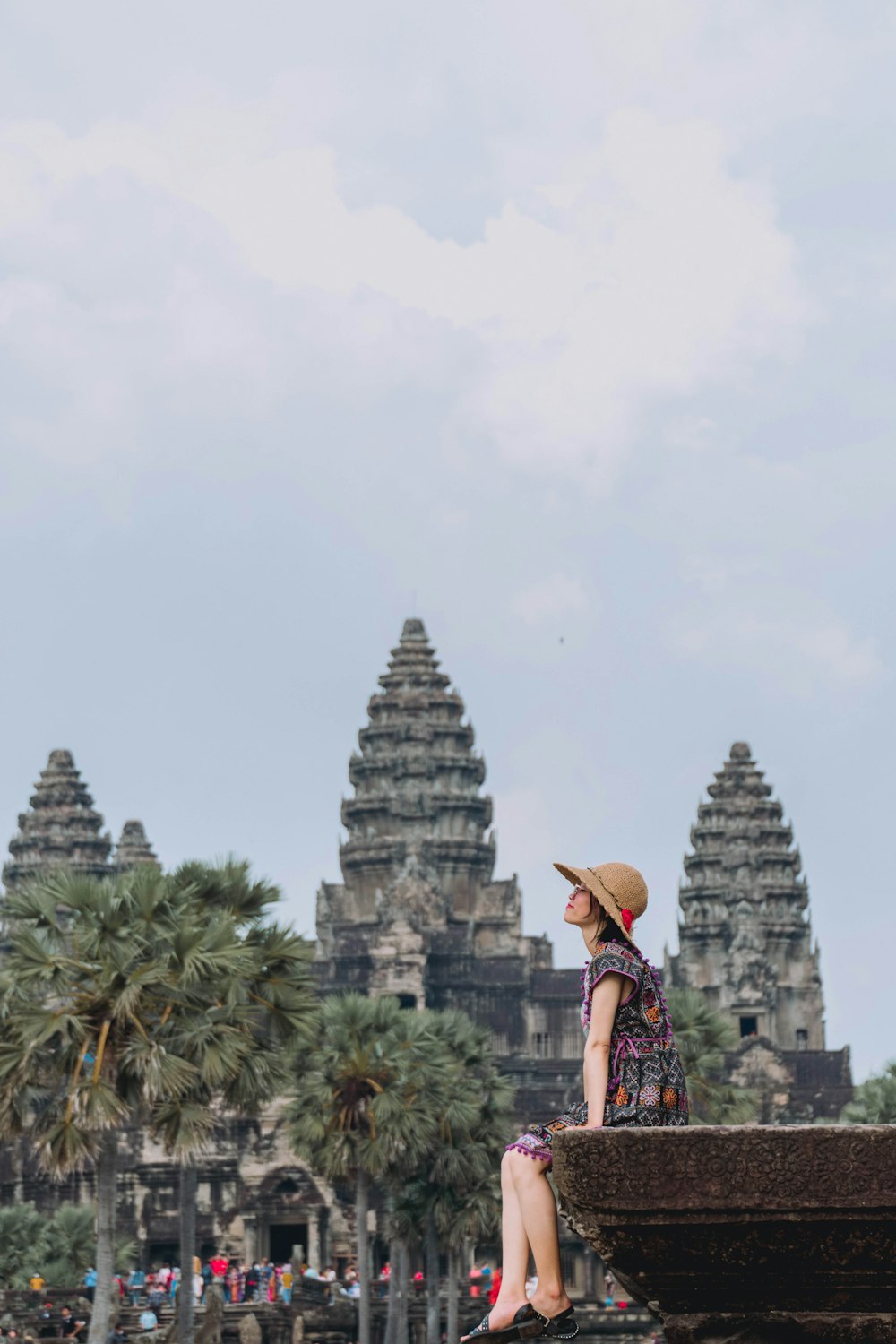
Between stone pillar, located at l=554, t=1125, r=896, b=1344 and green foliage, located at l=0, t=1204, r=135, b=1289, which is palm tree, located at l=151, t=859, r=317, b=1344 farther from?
stone pillar, located at l=554, t=1125, r=896, b=1344

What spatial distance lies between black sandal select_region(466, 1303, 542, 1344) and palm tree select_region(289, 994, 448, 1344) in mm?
34955

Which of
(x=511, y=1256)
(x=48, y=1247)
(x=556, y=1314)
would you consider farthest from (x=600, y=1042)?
(x=48, y=1247)

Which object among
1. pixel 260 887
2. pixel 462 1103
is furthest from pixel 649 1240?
pixel 462 1103

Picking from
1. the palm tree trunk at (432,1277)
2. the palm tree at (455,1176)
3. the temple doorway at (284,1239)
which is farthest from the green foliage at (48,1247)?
the temple doorway at (284,1239)

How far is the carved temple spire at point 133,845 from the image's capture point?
11694 cm

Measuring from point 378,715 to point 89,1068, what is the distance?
281ft

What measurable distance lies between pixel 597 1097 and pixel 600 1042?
0.22 meters

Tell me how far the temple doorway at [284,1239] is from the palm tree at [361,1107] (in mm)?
27380

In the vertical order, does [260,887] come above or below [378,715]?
below

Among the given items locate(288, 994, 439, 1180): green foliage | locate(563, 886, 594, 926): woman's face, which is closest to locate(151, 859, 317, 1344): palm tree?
locate(288, 994, 439, 1180): green foliage

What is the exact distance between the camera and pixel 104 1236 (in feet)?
94.7

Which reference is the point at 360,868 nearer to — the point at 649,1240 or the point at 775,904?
the point at 775,904

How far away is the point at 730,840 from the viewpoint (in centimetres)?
10725

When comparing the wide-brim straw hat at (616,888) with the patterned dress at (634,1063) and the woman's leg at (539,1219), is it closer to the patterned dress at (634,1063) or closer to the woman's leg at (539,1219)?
the patterned dress at (634,1063)
